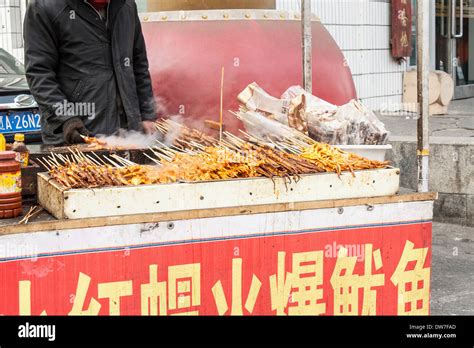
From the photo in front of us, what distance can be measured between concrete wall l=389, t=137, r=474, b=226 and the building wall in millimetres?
4588

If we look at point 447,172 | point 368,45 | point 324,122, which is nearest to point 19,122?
point 324,122

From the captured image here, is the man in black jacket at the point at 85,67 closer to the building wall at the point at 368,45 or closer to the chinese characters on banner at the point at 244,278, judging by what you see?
the chinese characters on banner at the point at 244,278

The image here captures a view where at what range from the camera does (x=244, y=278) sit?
360cm

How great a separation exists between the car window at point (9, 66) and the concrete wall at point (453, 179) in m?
4.75

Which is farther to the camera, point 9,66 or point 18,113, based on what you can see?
point 9,66

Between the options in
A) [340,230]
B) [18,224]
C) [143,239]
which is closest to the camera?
Result: [18,224]

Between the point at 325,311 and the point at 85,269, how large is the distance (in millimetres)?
1251

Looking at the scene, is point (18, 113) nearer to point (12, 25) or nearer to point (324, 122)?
point (324, 122)

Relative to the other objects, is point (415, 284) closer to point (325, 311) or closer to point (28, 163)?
point (325, 311)

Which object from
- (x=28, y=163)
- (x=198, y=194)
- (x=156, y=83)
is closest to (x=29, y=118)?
(x=156, y=83)

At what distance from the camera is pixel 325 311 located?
12.5 feet

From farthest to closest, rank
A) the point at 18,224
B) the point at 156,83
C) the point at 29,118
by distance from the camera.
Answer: the point at 29,118 < the point at 156,83 < the point at 18,224

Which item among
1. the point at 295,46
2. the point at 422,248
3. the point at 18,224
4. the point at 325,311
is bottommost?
the point at 325,311

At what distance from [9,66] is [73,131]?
478 cm
